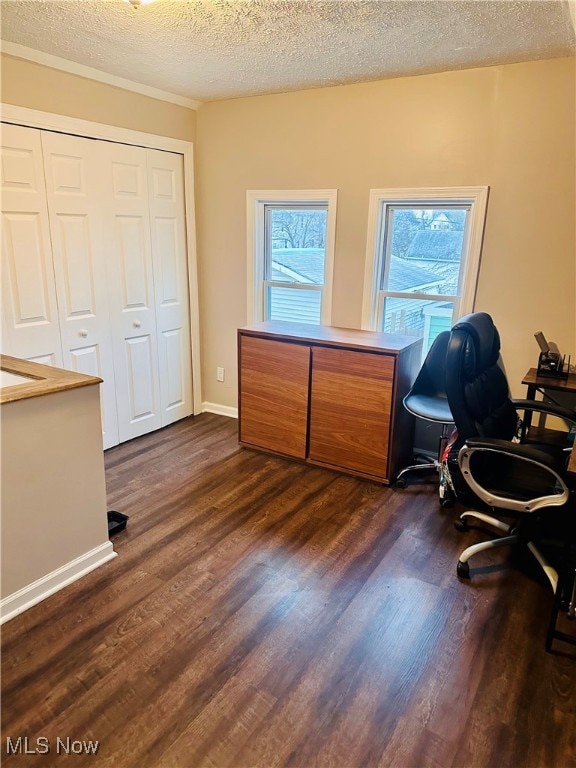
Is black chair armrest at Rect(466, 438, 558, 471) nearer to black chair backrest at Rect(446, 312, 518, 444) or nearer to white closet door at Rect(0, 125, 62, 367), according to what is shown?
black chair backrest at Rect(446, 312, 518, 444)

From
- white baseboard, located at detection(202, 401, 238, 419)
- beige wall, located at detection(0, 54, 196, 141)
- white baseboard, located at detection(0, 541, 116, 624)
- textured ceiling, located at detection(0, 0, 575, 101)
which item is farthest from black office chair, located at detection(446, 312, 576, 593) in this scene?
beige wall, located at detection(0, 54, 196, 141)

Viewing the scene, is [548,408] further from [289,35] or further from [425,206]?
[289,35]

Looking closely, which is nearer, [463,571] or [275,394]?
[463,571]

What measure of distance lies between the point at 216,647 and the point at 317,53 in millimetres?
2857

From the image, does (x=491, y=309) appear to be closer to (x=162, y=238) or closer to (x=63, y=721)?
(x=162, y=238)

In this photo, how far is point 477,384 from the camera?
216cm

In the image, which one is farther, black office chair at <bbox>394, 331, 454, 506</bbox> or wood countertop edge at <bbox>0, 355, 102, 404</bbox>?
black office chair at <bbox>394, 331, 454, 506</bbox>

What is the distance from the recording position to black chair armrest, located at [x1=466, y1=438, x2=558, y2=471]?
1.80m

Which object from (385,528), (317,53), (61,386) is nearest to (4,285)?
(61,386)

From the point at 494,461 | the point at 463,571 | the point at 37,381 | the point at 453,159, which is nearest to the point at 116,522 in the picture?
the point at 37,381

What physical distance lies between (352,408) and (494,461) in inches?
40.2

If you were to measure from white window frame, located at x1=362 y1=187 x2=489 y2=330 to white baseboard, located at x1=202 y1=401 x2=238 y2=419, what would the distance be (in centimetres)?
140

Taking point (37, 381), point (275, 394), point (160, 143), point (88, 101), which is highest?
point (88, 101)

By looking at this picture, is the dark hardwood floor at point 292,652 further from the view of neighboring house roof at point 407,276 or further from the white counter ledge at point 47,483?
the view of neighboring house roof at point 407,276
